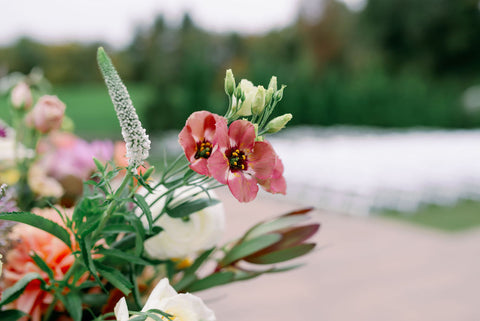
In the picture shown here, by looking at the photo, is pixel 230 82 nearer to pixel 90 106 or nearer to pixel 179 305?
pixel 179 305

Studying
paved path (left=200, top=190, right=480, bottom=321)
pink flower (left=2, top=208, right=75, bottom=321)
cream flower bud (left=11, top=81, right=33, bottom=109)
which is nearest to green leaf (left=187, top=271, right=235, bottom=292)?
pink flower (left=2, top=208, right=75, bottom=321)

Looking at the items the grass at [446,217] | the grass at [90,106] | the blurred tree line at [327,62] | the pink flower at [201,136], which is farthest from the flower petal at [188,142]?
the grass at [90,106]

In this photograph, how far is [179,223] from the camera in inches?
17.9

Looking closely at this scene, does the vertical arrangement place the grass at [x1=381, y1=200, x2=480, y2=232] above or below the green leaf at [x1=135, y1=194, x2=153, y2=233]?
below

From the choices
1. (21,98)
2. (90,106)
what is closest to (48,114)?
(21,98)

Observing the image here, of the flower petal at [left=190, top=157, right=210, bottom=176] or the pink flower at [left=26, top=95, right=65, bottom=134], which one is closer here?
the flower petal at [left=190, top=157, right=210, bottom=176]

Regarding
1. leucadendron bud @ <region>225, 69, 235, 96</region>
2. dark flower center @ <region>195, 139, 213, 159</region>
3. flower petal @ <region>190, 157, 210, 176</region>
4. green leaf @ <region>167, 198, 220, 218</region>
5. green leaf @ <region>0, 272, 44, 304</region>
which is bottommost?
green leaf @ <region>0, 272, 44, 304</region>

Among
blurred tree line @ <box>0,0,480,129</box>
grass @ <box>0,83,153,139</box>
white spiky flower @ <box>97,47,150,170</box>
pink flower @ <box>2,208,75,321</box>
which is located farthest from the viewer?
grass @ <box>0,83,153,139</box>

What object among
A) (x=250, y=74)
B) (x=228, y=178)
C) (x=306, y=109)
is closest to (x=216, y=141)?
(x=228, y=178)

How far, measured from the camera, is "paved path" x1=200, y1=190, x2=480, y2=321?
2785 millimetres

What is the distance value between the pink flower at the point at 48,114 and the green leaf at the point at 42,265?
186 millimetres

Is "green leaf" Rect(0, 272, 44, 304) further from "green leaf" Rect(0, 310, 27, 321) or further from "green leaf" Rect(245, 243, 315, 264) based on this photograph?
"green leaf" Rect(245, 243, 315, 264)

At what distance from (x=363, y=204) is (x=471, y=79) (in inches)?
608

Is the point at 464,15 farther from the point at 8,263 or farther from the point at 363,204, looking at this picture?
the point at 8,263
